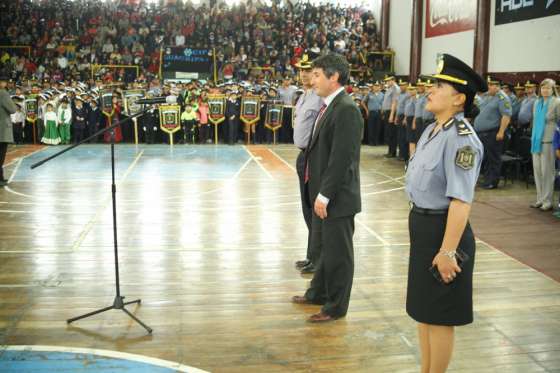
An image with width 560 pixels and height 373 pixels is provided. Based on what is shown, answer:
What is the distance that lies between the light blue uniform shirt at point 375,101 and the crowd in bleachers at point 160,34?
5.72 meters

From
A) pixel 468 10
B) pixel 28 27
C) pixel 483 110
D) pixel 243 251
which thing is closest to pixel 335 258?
pixel 243 251

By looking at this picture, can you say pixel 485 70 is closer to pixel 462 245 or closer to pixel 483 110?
pixel 483 110

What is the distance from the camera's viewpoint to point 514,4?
1416 centimetres

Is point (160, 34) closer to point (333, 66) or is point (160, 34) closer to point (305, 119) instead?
point (305, 119)

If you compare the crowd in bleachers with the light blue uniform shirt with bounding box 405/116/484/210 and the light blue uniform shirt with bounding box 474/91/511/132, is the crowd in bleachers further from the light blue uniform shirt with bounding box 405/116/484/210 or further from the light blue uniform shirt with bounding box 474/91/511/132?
the light blue uniform shirt with bounding box 405/116/484/210

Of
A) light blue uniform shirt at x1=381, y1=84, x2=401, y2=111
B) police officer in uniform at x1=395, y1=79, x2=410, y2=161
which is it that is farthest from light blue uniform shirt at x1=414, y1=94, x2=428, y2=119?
light blue uniform shirt at x1=381, y1=84, x2=401, y2=111

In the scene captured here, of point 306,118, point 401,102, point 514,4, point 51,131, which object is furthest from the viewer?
point 51,131

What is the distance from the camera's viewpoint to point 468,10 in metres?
16.4

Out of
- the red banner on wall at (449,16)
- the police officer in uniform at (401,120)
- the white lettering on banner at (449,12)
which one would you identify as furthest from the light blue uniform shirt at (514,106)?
the white lettering on banner at (449,12)

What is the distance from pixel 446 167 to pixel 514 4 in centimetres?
1314

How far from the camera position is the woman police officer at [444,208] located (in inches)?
101

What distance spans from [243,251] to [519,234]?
10.1 feet

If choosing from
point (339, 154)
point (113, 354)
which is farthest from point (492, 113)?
point (113, 354)

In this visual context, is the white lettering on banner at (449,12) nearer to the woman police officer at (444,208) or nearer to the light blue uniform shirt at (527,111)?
the light blue uniform shirt at (527,111)
